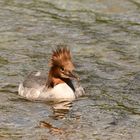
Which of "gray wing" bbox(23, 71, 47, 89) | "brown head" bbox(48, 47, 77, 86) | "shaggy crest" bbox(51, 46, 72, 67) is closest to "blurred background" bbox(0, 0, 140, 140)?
"gray wing" bbox(23, 71, 47, 89)

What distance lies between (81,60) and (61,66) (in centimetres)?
269

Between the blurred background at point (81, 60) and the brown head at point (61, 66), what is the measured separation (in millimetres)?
664

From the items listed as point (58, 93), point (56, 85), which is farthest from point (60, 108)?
point (56, 85)

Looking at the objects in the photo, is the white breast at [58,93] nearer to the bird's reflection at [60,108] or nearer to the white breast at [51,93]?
the white breast at [51,93]

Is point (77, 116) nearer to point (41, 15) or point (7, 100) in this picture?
point (7, 100)

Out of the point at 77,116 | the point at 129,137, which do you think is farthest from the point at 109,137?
the point at 77,116

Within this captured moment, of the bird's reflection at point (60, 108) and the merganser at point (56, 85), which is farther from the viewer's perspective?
the merganser at point (56, 85)

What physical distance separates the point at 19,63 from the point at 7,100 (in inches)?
96.0

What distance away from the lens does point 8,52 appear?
1955 cm

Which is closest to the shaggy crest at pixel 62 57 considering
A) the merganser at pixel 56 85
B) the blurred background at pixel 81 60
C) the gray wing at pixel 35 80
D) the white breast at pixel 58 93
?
the merganser at pixel 56 85

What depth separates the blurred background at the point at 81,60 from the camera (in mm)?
14758

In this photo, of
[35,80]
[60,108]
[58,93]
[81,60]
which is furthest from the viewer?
[81,60]

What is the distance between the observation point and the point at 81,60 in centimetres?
1925

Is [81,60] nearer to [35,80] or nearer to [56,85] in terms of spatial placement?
[35,80]
